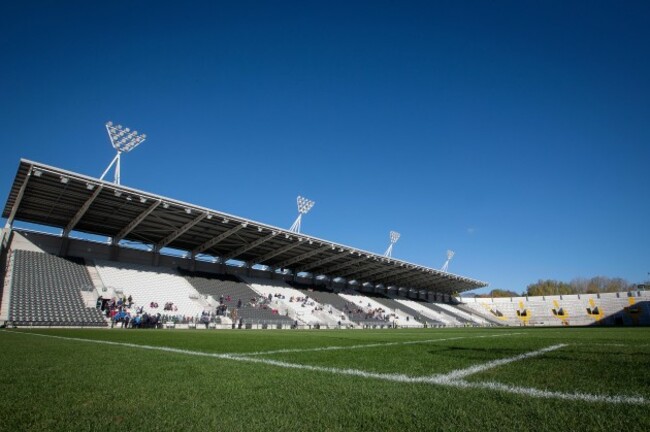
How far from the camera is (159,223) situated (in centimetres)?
2805

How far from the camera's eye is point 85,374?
392 centimetres

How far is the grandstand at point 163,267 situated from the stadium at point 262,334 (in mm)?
148

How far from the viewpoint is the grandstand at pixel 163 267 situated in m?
20.9

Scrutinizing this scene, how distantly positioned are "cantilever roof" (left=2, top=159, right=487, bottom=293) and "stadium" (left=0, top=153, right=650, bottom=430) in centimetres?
15

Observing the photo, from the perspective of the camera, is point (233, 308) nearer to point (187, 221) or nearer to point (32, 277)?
point (187, 221)

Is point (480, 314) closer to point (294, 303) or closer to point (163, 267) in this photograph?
point (294, 303)

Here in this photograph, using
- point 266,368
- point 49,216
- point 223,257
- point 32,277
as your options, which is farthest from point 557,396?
point 223,257

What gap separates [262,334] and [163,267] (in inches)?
832

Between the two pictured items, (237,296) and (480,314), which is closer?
(237,296)

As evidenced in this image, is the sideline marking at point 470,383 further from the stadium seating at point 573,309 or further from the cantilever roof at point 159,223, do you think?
the stadium seating at point 573,309

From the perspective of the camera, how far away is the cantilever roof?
21.6 metres

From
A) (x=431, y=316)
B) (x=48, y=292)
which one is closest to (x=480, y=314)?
(x=431, y=316)

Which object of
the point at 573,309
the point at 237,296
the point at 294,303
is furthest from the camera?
the point at 573,309

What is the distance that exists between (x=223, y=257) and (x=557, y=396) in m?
36.1
